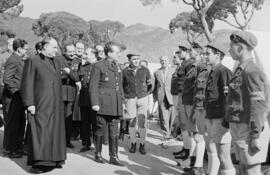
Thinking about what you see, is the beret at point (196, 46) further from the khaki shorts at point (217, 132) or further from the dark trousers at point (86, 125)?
the dark trousers at point (86, 125)

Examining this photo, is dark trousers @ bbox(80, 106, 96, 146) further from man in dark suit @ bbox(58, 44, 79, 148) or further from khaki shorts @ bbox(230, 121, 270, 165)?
khaki shorts @ bbox(230, 121, 270, 165)

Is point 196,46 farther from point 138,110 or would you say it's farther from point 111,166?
point 111,166

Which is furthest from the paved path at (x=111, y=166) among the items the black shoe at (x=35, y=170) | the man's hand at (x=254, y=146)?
the man's hand at (x=254, y=146)

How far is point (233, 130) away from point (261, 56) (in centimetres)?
369

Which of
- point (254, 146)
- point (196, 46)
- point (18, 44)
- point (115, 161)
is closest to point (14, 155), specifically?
point (115, 161)

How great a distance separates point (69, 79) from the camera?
8586 millimetres

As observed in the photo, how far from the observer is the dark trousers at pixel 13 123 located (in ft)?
25.0

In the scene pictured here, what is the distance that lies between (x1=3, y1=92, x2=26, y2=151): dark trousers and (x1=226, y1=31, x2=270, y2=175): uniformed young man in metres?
4.51

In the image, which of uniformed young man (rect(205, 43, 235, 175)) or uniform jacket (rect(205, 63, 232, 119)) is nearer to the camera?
uniformed young man (rect(205, 43, 235, 175))

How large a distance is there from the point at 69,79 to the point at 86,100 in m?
0.56

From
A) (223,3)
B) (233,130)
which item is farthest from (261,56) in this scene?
(223,3)

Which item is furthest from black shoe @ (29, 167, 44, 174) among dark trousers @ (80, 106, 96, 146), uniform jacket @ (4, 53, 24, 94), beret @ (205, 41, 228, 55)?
beret @ (205, 41, 228, 55)

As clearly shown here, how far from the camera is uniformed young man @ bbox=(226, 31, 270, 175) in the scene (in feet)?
12.7

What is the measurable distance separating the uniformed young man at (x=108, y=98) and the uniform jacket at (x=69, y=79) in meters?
1.13
